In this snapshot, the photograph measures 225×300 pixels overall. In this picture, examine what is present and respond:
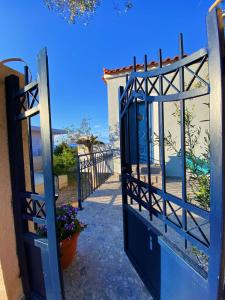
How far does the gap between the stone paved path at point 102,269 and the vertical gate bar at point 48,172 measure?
25.1 inches

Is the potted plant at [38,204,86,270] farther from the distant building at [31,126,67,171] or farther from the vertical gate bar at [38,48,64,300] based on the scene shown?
the distant building at [31,126,67,171]

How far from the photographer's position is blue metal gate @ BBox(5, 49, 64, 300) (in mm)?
1104

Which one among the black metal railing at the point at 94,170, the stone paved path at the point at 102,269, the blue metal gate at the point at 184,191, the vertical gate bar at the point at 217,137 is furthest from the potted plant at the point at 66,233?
the black metal railing at the point at 94,170

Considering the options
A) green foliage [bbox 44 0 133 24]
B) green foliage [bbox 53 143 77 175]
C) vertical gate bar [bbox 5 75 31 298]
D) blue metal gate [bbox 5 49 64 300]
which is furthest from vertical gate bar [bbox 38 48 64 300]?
green foliage [bbox 53 143 77 175]

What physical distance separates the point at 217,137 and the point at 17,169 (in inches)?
54.1

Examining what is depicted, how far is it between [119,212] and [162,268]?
86.2 inches

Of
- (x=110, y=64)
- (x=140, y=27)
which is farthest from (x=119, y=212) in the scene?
(x=110, y=64)

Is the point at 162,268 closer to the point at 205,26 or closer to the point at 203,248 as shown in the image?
the point at 203,248

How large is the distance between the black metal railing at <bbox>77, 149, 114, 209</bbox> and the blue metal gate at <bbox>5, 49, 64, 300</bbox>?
229cm

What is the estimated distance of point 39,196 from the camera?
1.29 meters

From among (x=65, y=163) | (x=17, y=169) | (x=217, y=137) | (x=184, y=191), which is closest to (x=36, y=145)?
(x=65, y=163)

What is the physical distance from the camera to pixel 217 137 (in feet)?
2.73

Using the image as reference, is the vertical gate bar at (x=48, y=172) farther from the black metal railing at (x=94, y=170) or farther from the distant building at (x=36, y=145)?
the distant building at (x=36, y=145)

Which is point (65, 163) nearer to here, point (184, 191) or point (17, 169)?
point (17, 169)
